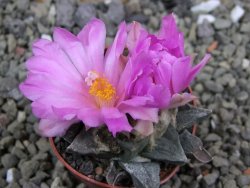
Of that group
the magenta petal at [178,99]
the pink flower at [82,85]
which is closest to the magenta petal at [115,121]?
the pink flower at [82,85]

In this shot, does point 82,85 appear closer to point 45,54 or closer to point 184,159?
point 45,54

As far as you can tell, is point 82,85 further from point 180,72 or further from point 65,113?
point 180,72

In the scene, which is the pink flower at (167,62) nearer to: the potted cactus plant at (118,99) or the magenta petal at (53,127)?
the potted cactus plant at (118,99)

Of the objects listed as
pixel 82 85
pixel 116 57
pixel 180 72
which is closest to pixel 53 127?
pixel 82 85

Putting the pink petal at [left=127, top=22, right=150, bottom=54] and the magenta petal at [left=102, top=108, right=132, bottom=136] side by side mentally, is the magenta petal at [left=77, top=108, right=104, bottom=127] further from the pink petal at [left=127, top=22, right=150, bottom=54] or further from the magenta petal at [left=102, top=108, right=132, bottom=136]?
the pink petal at [left=127, top=22, right=150, bottom=54]

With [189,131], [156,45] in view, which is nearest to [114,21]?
[189,131]

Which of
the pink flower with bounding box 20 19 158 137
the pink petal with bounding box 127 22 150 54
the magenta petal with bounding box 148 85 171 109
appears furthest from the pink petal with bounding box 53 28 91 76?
the magenta petal with bounding box 148 85 171 109

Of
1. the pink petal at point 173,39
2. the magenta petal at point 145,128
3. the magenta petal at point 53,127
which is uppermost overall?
the pink petal at point 173,39
